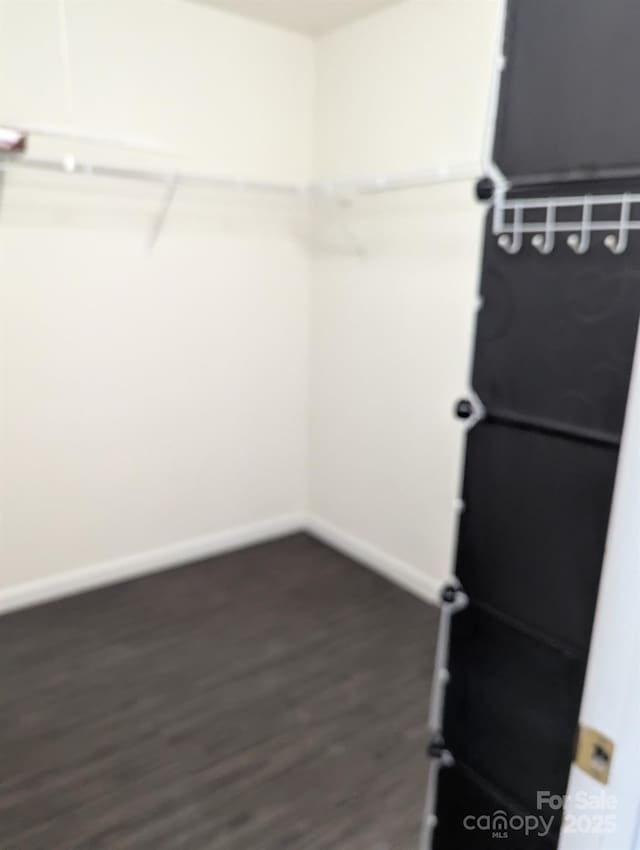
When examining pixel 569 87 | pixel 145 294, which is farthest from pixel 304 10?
pixel 569 87

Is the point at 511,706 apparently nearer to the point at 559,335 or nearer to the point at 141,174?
the point at 559,335

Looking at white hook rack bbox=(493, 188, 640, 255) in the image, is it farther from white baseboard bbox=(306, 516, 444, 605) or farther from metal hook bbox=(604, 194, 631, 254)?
white baseboard bbox=(306, 516, 444, 605)

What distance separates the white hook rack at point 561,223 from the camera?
765 mm

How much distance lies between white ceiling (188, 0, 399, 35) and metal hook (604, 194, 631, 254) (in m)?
2.41

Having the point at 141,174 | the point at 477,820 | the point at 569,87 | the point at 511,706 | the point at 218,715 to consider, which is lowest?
the point at 218,715

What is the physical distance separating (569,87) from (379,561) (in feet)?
8.73

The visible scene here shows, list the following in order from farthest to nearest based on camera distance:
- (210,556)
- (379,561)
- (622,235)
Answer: (210,556), (379,561), (622,235)

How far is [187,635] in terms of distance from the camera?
2.65 meters

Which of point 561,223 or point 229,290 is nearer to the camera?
point 561,223

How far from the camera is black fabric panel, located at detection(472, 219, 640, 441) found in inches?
31.0

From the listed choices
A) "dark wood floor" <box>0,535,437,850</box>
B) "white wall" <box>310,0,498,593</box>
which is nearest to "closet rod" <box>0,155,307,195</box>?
"white wall" <box>310,0,498,593</box>

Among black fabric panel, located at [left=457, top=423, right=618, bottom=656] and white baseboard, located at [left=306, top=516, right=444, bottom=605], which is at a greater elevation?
black fabric panel, located at [left=457, top=423, right=618, bottom=656]

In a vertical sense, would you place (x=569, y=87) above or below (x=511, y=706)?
above

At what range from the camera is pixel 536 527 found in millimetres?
904
